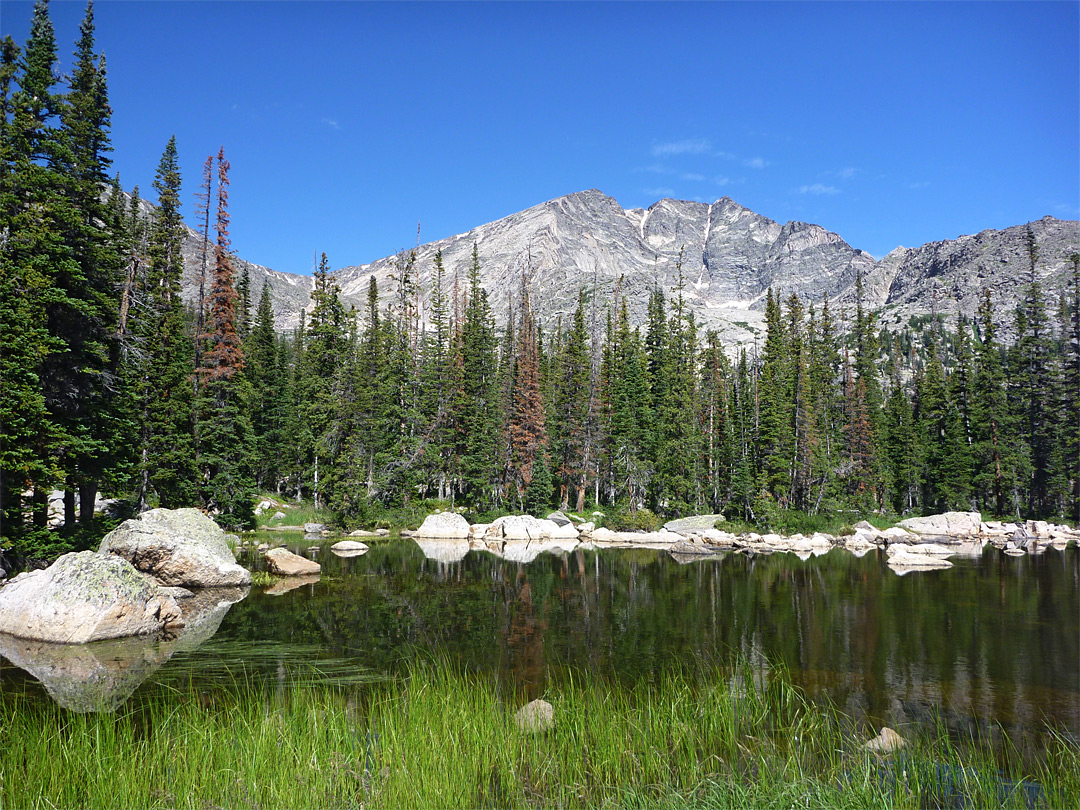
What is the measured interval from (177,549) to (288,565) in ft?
16.4

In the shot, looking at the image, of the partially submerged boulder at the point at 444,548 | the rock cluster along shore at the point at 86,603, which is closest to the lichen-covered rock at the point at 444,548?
the partially submerged boulder at the point at 444,548

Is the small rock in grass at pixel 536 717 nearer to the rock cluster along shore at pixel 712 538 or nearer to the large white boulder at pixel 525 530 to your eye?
the rock cluster along shore at pixel 712 538

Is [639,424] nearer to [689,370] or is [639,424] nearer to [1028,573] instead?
[689,370]

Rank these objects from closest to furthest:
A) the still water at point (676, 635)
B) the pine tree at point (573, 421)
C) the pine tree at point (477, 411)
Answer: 1. the still water at point (676, 635)
2. the pine tree at point (477, 411)
3. the pine tree at point (573, 421)

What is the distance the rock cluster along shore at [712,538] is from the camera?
38875 millimetres

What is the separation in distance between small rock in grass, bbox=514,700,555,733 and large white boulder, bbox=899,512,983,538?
48.4 metres

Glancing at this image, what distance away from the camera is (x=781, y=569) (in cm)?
3100

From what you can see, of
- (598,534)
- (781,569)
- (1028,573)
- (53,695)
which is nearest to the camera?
(53,695)

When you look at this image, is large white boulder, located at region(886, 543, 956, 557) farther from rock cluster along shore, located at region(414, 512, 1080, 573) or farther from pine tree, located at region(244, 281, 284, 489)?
pine tree, located at region(244, 281, 284, 489)

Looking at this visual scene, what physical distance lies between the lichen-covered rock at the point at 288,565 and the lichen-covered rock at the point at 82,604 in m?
8.72

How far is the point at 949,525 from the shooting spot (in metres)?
47.7

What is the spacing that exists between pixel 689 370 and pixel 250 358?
46.7 metres

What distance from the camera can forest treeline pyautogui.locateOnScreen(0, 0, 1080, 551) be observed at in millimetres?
21828

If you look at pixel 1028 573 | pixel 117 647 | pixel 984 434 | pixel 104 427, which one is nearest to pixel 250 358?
pixel 104 427
